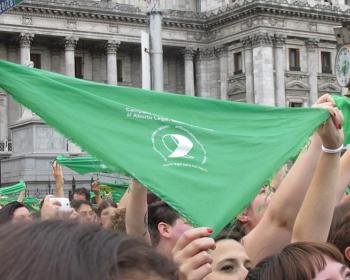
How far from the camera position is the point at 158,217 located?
4180 millimetres

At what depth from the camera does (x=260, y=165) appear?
3.87 meters

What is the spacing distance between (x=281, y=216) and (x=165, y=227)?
0.74 m

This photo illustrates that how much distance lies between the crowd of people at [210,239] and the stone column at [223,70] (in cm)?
4249

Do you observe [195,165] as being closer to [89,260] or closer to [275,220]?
[275,220]

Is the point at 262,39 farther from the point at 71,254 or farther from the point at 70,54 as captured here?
the point at 71,254

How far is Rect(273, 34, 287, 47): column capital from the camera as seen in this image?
45594mm

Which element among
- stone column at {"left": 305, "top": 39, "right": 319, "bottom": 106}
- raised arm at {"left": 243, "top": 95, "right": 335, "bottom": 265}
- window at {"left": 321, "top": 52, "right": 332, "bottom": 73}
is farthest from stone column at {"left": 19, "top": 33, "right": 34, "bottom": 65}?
raised arm at {"left": 243, "top": 95, "right": 335, "bottom": 265}

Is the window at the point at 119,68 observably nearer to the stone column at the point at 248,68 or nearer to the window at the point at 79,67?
the window at the point at 79,67

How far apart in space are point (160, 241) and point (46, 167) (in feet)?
48.7

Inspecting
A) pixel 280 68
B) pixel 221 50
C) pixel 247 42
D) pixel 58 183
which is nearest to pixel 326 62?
pixel 280 68

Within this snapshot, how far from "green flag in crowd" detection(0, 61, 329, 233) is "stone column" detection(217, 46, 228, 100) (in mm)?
43408

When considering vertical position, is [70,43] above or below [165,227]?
above

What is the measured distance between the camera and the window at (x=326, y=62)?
48.5m

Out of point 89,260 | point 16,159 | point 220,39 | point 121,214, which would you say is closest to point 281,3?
point 220,39
